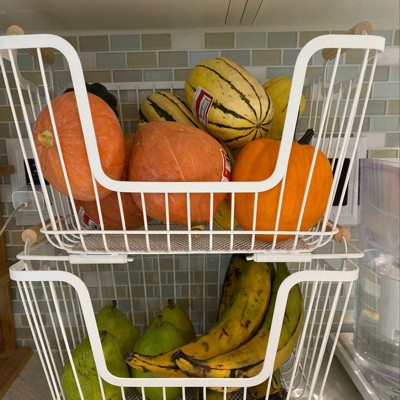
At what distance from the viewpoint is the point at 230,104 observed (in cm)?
50

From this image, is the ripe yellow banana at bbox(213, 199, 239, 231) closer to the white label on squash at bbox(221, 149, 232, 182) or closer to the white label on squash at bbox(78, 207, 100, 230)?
the white label on squash at bbox(221, 149, 232, 182)

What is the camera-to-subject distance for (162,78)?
746 mm

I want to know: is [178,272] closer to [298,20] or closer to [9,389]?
[9,389]

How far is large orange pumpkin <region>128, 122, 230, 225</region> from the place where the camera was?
16.6 inches

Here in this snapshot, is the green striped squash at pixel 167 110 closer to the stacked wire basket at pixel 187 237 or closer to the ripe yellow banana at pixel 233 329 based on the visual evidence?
the stacked wire basket at pixel 187 237

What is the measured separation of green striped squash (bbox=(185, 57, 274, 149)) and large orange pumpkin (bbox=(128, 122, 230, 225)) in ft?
0.21

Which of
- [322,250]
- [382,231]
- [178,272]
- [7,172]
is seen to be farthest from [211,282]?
[7,172]

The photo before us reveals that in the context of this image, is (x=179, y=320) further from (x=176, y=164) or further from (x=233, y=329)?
(x=176, y=164)

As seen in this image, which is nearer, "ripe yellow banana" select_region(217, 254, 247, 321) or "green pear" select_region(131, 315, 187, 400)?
"green pear" select_region(131, 315, 187, 400)

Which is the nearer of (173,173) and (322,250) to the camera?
(173,173)

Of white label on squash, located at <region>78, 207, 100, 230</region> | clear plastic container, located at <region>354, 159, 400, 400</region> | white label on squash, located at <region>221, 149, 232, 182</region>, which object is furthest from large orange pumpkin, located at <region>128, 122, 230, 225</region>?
clear plastic container, located at <region>354, 159, 400, 400</region>

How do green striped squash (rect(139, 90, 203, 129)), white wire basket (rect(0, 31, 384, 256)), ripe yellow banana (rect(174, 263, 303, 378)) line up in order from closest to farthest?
white wire basket (rect(0, 31, 384, 256)) < ripe yellow banana (rect(174, 263, 303, 378)) < green striped squash (rect(139, 90, 203, 129))

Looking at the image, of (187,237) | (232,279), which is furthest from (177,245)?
(232,279)

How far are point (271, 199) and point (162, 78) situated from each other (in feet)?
1.44
